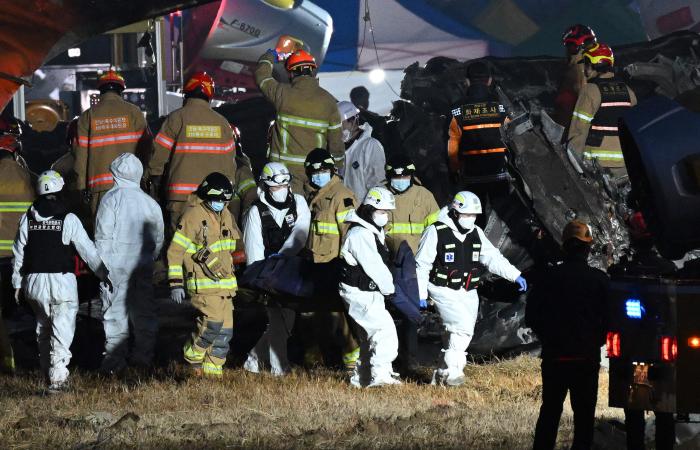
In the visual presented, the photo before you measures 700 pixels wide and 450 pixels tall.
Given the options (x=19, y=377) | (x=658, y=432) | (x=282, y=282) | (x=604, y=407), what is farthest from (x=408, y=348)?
(x=658, y=432)

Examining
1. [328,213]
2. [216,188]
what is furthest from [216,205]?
[328,213]

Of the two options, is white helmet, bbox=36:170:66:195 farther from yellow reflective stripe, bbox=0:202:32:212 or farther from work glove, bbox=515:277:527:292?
work glove, bbox=515:277:527:292

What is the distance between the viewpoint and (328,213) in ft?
A: 39.0

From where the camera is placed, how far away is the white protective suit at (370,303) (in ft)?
36.0

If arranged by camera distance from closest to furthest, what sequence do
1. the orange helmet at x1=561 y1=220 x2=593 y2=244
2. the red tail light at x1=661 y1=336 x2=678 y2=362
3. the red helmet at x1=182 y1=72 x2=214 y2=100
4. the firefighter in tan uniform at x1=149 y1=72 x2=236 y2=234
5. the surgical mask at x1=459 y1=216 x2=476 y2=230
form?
1. the red tail light at x1=661 y1=336 x2=678 y2=362
2. the orange helmet at x1=561 y1=220 x2=593 y2=244
3. the surgical mask at x1=459 y1=216 x2=476 y2=230
4. the firefighter in tan uniform at x1=149 y1=72 x2=236 y2=234
5. the red helmet at x1=182 y1=72 x2=214 y2=100

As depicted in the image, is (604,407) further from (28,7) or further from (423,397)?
(28,7)

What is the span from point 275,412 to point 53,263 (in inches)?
88.5

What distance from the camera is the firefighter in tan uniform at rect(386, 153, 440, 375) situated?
39.5 ft

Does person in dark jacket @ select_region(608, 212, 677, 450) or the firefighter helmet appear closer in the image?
person in dark jacket @ select_region(608, 212, 677, 450)

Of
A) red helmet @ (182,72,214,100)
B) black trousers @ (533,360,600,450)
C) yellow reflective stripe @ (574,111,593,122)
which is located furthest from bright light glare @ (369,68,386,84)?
black trousers @ (533,360,600,450)

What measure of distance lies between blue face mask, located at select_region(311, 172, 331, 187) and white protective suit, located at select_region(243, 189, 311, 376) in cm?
18

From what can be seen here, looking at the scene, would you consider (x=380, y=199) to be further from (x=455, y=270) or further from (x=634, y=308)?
(x=634, y=308)

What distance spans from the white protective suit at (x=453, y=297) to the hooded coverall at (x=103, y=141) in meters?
2.79

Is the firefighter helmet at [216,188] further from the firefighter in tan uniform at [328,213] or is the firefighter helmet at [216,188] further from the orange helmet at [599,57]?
the orange helmet at [599,57]
